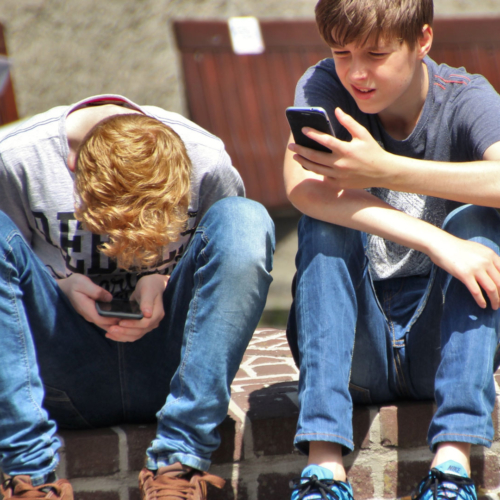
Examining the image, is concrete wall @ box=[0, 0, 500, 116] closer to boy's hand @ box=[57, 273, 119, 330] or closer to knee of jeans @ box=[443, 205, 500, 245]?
boy's hand @ box=[57, 273, 119, 330]

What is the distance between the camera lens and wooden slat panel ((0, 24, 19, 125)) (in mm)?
4691

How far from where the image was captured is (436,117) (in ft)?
6.50

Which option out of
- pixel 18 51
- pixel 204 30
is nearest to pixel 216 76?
pixel 204 30

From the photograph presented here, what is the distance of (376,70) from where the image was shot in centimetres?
183

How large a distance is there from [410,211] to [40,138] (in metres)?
1.10

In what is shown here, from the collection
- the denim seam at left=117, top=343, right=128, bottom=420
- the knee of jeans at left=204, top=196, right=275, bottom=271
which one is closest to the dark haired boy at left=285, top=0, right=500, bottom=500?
the knee of jeans at left=204, top=196, right=275, bottom=271

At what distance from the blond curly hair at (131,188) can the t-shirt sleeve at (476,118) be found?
2.59ft

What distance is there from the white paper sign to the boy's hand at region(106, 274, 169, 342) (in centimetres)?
367

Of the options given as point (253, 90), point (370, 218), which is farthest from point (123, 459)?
point (253, 90)

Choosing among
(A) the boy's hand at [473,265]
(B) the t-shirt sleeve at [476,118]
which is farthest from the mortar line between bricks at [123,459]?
(B) the t-shirt sleeve at [476,118]

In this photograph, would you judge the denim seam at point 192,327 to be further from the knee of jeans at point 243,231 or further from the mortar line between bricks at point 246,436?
the mortar line between bricks at point 246,436

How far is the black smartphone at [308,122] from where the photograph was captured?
5.51 feet

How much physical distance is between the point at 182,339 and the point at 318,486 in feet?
1.74

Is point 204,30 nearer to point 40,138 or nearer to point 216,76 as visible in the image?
point 216,76
